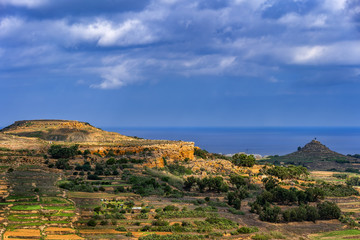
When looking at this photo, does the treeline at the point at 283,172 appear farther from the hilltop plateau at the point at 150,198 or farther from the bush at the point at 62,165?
the bush at the point at 62,165

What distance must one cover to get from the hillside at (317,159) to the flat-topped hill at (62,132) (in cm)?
4919

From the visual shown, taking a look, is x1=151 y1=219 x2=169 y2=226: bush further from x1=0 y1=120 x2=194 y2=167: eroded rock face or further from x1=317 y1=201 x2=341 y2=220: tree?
x1=0 y1=120 x2=194 y2=167: eroded rock face

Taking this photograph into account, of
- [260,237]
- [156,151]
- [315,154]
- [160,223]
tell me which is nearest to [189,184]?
[156,151]

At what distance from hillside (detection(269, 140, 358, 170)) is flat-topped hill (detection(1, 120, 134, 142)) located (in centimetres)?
4919

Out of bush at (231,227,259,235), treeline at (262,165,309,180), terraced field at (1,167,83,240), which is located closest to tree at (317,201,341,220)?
bush at (231,227,259,235)

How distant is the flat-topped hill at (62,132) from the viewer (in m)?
87.9

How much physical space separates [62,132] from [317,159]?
245ft

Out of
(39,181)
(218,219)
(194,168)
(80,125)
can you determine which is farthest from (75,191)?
→ (80,125)

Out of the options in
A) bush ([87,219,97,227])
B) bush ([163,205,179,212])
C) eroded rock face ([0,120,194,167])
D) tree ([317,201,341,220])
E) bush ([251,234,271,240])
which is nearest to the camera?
bush ([251,234,271,240])

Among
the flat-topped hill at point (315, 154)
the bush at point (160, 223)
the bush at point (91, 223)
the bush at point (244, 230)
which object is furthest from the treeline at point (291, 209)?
the flat-topped hill at point (315, 154)

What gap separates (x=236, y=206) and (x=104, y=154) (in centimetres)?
2973

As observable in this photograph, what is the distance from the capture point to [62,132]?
90688 mm

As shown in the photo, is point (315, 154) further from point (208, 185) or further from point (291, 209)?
point (291, 209)

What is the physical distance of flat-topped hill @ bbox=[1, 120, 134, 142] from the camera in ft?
289
